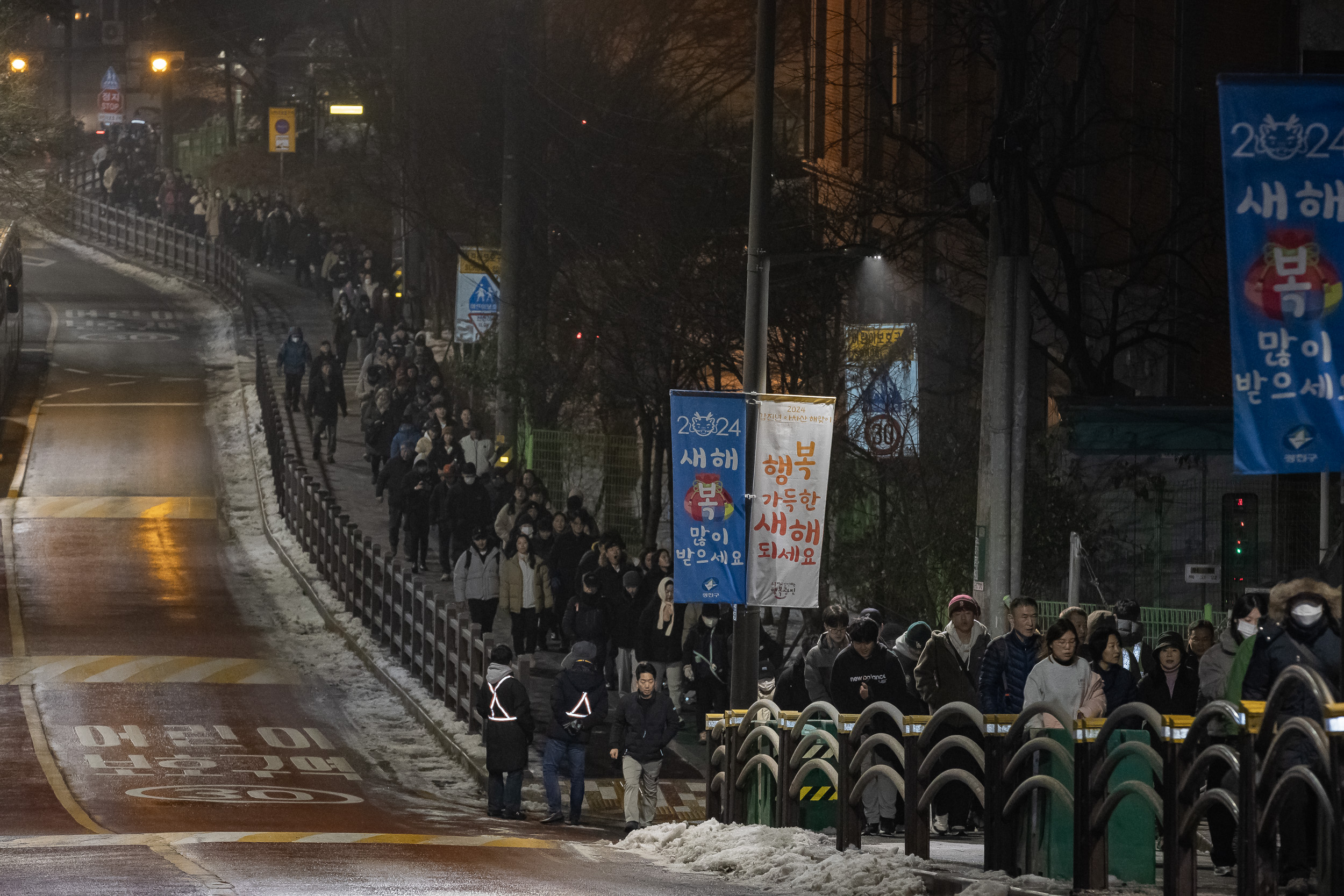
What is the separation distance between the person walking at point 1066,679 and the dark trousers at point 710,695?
801 cm

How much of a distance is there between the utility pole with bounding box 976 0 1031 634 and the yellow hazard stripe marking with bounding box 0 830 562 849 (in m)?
5.42

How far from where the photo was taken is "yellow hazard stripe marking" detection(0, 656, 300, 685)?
74.5 ft

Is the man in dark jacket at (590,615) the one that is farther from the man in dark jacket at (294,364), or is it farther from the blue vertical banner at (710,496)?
the man in dark jacket at (294,364)

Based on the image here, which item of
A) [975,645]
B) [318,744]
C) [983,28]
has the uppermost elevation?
[983,28]

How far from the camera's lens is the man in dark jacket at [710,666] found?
19.7 metres

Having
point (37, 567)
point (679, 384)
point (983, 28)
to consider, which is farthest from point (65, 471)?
point (983, 28)

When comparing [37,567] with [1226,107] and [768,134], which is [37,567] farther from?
Result: [1226,107]

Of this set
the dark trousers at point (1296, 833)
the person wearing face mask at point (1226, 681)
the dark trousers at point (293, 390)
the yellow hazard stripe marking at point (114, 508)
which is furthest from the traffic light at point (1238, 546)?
the dark trousers at point (293, 390)

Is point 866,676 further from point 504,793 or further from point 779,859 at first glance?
point 504,793

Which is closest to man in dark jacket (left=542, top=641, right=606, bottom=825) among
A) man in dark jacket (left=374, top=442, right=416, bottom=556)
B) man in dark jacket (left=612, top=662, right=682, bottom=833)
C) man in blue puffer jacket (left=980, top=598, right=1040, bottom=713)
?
man in dark jacket (left=612, top=662, right=682, bottom=833)

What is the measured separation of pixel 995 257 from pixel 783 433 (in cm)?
361

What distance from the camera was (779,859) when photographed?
37.5 feet

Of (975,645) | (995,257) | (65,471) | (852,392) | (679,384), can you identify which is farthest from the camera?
(65,471)

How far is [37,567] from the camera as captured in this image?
29.7m
